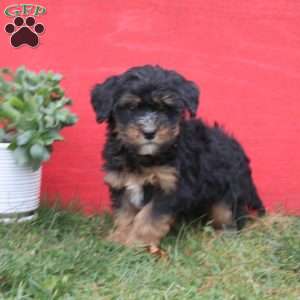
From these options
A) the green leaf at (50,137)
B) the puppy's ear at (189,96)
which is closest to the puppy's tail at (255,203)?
the puppy's ear at (189,96)

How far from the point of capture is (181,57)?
483cm

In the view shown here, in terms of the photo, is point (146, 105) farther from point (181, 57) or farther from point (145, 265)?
point (181, 57)

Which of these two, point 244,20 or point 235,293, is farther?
point 244,20

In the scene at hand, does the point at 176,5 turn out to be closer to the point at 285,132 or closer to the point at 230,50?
the point at 230,50

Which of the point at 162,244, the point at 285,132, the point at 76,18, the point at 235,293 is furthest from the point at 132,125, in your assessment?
the point at 285,132

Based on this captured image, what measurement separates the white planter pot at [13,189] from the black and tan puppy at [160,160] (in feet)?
2.06

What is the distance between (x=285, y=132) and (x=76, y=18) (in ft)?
6.48

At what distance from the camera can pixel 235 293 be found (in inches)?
128

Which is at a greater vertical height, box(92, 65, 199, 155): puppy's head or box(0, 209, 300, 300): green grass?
box(92, 65, 199, 155): puppy's head

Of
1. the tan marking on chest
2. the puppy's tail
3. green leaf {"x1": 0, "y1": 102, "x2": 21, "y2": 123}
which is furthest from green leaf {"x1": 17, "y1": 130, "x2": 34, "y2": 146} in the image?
the puppy's tail

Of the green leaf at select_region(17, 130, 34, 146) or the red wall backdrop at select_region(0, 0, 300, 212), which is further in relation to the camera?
the red wall backdrop at select_region(0, 0, 300, 212)

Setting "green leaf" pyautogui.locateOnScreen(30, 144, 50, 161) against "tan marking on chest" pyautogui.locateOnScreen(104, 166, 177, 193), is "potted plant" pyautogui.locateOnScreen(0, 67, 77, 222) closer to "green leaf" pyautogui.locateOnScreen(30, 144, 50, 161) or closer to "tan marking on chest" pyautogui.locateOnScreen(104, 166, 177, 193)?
"green leaf" pyautogui.locateOnScreen(30, 144, 50, 161)

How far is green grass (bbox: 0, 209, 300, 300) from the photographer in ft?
10.5

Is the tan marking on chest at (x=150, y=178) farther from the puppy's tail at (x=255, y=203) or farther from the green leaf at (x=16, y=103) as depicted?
the puppy's tail at (x=255, y=203)
